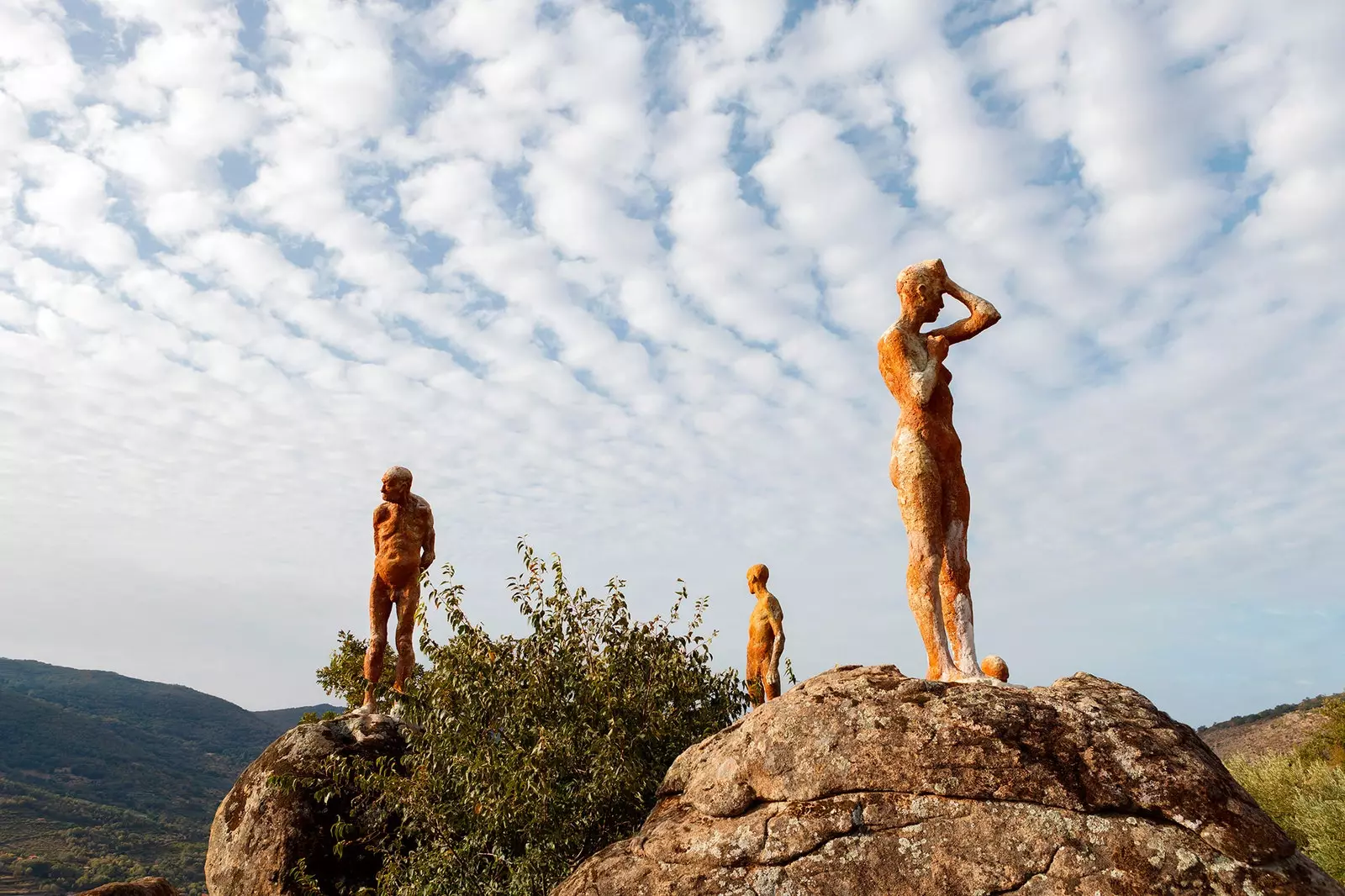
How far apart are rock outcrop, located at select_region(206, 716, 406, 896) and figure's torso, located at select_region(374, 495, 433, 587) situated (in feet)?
8.47

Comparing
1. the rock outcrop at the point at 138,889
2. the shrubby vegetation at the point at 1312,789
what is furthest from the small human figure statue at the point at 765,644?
the rock outcrop at the point at 138,889

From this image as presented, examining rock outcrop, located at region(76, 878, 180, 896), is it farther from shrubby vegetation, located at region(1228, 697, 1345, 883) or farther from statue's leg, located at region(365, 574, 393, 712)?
shrubby vegetation, located at region(1228, 697, 1345, 883)

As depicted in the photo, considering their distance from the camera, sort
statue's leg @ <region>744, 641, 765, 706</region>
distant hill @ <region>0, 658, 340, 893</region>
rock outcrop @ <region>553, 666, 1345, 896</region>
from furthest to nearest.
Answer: distant hill @ <region>0, 658, 340, 893</region>, statue's leg @ <region>744, 641, 765, 706</region>, rock outcrop @ <region>553, 666, 1345, 896</region>

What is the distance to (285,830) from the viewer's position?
36.0ft

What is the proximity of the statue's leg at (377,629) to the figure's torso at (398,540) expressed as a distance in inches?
9.6

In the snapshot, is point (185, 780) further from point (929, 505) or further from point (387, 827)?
point (929, 505)

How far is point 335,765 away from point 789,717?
636cm

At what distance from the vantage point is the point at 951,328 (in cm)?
846

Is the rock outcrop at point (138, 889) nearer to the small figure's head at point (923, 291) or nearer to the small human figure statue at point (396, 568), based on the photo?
the small human figure statue at point (396, 568)

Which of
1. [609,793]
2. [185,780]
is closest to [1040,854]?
[609,793]

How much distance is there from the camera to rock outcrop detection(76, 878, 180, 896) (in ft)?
39.8

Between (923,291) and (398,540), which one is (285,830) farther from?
(923,291)

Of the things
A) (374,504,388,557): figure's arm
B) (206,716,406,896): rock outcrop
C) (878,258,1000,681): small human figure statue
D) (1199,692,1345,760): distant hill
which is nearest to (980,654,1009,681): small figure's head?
(878,258,1000,681): small human figure statue

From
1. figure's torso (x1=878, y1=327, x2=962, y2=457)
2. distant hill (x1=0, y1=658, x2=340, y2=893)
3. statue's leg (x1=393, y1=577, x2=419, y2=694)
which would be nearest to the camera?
figure's torso (x1=878, y1=327, x2=962, y2=457)
